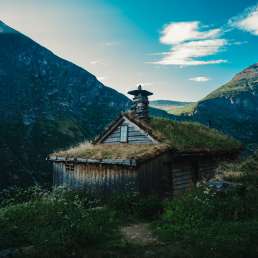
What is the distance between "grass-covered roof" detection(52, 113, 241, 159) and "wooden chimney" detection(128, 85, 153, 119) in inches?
26.0

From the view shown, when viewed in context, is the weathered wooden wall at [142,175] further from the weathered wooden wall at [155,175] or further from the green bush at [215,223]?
the green bush at [215,223]

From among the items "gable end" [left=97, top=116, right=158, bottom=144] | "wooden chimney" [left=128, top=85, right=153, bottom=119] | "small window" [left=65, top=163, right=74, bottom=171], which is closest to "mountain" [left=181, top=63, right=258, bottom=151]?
"wooden chimney" [left=128, top=85, right=153, bottom=119]

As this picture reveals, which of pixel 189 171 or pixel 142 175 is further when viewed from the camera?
pixel 189 171

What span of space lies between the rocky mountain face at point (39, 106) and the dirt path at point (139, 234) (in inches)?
2824

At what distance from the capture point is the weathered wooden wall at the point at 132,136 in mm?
17844

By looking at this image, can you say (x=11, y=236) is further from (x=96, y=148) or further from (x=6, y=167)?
(x=6, y=167)

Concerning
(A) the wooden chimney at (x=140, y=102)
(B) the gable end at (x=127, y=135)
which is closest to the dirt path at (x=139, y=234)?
(B) the gable end at (x=127, y=135)

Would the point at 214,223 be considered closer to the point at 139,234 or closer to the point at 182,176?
the point at 139,234

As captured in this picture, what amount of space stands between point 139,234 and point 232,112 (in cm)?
17368

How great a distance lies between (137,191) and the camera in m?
14.9

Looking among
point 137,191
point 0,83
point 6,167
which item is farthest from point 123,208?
point 0,83

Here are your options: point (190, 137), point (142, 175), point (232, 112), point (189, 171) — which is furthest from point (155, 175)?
point (232, 112)

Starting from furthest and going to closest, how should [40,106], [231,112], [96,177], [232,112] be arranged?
[232,112] < [231,112] < [40,106] < [96,177]

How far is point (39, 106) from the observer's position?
13162cm
